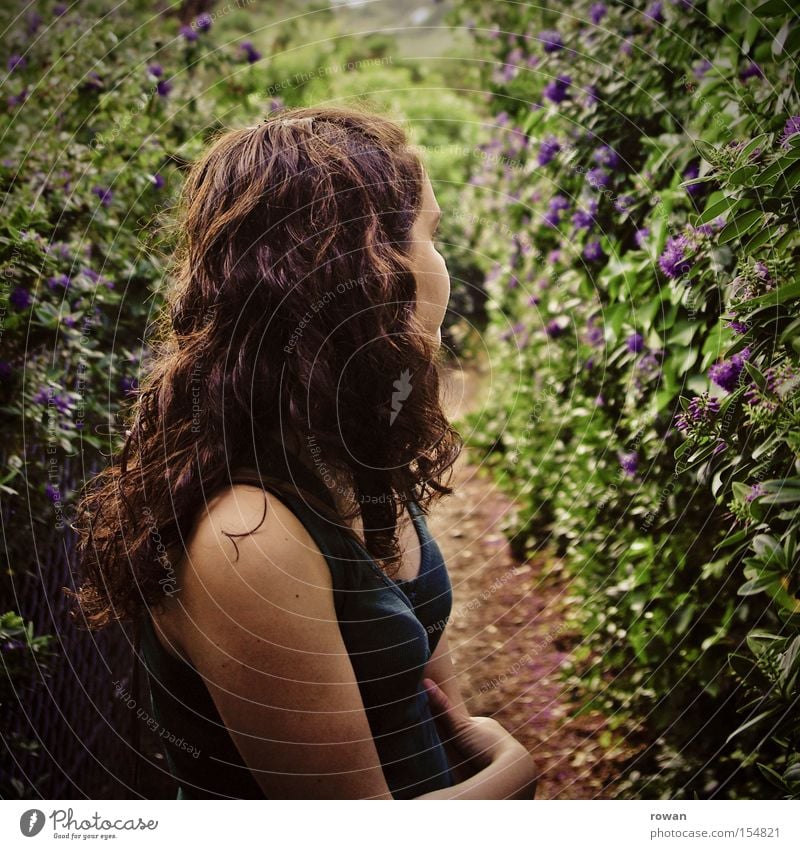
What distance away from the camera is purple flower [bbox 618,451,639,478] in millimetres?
928

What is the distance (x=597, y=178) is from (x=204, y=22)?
2.05ft

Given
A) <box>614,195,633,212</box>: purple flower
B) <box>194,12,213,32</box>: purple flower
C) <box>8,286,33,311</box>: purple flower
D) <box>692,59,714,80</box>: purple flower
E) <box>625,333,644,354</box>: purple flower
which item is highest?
<box>194,12,213,32</box>: purple flower

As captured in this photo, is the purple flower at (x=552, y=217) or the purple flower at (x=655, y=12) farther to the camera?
the purple flower at (x=552, y=217)

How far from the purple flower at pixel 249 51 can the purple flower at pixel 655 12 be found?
0.56 meters

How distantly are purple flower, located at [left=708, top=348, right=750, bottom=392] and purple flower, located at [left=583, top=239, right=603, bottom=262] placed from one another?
0.31 m

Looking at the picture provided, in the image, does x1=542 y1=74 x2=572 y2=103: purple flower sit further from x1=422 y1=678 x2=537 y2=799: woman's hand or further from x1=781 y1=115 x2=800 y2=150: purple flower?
x1=422 y1=678 x2=537 y2=799: woman's hand

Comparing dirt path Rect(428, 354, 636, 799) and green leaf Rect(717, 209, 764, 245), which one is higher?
green leaf Rect(717, 209, 764, 245)

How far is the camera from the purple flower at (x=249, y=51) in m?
1.08

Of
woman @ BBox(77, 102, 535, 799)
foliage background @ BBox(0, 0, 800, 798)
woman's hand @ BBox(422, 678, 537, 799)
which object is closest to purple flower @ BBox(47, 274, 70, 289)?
foliage background @ BBox(0, 0, 800, 798)

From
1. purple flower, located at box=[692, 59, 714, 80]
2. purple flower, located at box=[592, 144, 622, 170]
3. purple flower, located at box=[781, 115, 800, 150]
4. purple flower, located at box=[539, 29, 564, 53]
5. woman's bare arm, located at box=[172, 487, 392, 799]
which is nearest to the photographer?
woman's bare arm, located at box=[172, 487, 392, 799]

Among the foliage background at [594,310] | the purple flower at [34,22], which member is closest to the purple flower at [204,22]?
the foliage background at [594,310]

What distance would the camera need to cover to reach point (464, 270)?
173 centimetres

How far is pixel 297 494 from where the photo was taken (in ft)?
2.05

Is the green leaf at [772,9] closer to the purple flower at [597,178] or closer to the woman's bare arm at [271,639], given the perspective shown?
the purple flower at [597,178]
